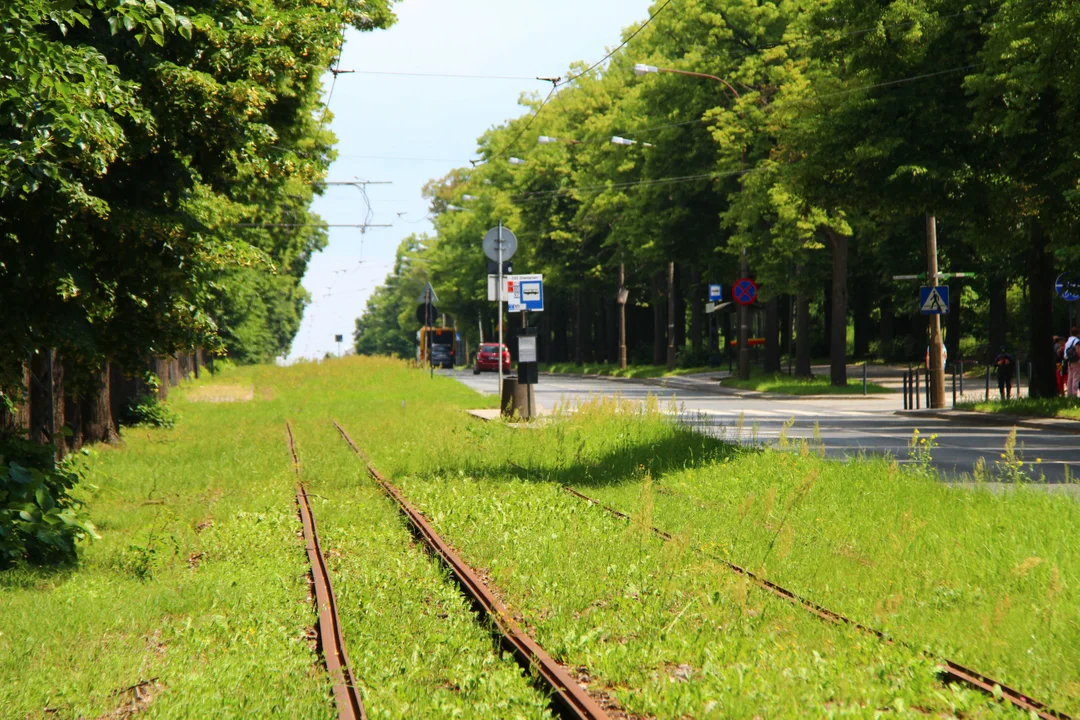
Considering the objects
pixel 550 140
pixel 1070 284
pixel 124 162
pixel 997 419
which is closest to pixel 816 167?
pixel 1070 284

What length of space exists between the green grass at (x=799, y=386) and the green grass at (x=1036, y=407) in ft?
29.1

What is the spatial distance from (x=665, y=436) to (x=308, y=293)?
95.8 metres

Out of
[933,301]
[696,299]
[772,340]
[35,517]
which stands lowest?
[35,517]

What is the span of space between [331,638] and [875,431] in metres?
16.4

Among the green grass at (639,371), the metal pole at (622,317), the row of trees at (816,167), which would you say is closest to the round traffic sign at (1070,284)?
the row of trees at (816,167)

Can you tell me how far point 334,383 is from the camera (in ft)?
142

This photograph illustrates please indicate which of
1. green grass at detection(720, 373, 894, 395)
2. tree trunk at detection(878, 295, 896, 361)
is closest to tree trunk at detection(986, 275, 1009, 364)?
green grass at detection(720, 373, 894, 395)

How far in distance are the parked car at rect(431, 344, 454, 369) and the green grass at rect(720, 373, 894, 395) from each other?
47.0m

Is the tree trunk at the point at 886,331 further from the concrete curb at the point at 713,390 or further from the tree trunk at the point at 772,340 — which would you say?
the tree trunk at the point at 772,340

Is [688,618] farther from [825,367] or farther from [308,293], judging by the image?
[308,293]

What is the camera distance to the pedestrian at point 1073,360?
79.8 ft

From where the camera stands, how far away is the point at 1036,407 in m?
23.3

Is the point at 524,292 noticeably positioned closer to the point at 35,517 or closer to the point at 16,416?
the point at 16,416

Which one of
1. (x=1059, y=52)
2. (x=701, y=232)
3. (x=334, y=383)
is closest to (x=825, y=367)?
(x=701, y=232)
